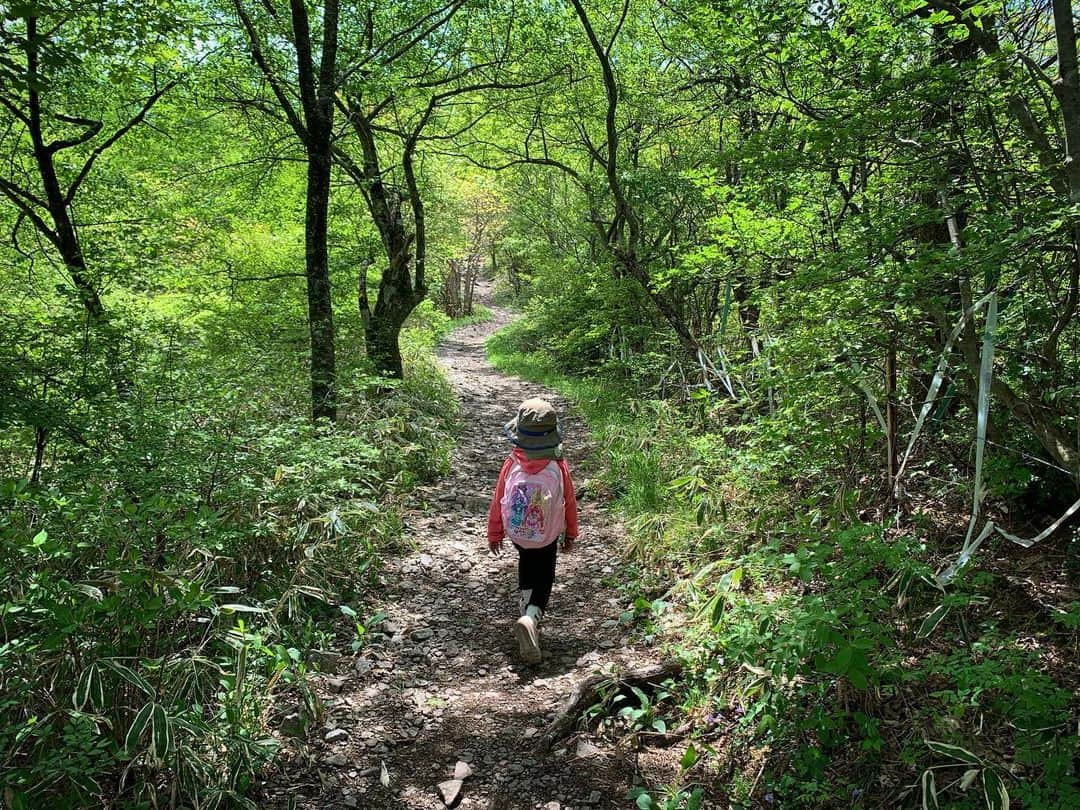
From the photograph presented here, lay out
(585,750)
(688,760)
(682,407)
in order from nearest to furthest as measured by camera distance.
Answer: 1. (688,760)
2. (585,750)
3. (682,407)

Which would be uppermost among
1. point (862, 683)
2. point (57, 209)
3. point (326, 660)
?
point (57, 209)

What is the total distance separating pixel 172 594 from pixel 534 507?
2.18 meters

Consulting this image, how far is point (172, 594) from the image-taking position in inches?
122

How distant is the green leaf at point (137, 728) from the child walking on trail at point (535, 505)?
2168mm

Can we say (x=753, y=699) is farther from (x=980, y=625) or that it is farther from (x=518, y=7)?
(x=518, y=7)

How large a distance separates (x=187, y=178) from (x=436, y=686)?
8.45 m

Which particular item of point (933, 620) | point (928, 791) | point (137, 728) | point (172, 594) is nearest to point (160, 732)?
point (137, 728)

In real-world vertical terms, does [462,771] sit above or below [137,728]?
below

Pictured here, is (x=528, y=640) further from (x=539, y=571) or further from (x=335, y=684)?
(x=335, y=684)

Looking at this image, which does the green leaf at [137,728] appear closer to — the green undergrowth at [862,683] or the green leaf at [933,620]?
the green undergrowth at [862,683]

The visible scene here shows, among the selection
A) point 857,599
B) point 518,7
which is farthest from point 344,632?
point 518,7

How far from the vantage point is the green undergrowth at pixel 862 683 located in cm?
241

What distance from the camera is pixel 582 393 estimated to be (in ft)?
40.8

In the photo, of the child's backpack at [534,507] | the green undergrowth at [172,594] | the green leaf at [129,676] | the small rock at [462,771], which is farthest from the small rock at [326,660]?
the child's backpack at [534,507]
